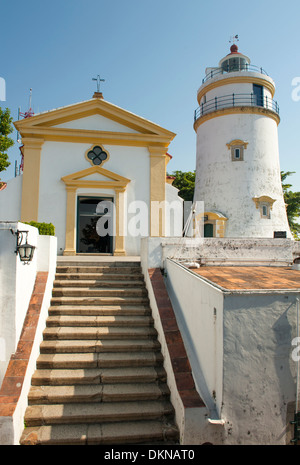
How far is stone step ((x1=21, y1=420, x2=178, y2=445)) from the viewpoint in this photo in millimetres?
4297

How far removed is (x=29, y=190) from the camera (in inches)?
458

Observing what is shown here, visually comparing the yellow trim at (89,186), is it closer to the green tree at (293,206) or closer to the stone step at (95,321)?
the stone step at (95,321)

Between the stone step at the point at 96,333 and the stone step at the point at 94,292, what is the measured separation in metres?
1.03

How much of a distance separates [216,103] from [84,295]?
16.9 metres

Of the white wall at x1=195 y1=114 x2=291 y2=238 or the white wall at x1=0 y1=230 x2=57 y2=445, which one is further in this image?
the white wall at x1=195 y1=114 x2=291 y2=238

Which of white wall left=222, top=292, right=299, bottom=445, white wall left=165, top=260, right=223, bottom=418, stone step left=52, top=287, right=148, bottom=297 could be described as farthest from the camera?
stone step left=52, top=287, right=148, bottom=297

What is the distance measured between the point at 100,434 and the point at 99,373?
3.40ft

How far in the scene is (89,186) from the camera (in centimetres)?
1180

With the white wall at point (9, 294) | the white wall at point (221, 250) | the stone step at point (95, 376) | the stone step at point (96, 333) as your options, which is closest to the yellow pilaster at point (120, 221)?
the white wall at point (221, 250)

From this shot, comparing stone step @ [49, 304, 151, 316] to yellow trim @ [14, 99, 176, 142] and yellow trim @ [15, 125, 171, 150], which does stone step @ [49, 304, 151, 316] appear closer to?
yellow trim @ [15, 125, 171, 150]

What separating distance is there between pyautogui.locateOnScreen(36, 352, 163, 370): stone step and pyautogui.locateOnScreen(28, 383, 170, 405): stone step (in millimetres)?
389

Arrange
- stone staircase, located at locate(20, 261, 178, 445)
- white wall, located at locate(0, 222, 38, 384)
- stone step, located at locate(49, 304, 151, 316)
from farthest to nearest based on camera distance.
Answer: stone step, located at locate(49, 304, 151, 316), white wall, located at locate(0, 222, 38, 384), stone staircase, located at locate(20, 261, 178, 445)

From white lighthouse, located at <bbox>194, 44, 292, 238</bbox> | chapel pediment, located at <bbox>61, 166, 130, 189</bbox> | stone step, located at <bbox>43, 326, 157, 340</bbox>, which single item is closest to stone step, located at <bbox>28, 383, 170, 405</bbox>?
stone step, located at <bbox>43, 326, 157, 340</bbox>
